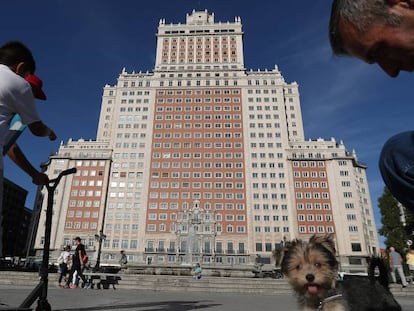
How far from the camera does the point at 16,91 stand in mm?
2221

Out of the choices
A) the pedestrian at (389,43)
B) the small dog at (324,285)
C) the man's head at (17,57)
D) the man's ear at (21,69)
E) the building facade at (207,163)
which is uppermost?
the building facade at (207,163)

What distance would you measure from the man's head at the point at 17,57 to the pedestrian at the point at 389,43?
256cm

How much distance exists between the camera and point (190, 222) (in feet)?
213

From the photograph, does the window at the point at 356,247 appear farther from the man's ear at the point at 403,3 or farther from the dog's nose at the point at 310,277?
the man's ear at the point at 403,3

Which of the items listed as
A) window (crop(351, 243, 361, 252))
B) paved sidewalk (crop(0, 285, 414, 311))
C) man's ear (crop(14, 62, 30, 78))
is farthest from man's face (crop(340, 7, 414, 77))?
window (crop(351, 243, 361, 252))

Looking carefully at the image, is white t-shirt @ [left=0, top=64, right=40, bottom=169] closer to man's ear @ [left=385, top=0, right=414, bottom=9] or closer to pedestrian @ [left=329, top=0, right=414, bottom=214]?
pedestrian @ [left=329, top=0, right=414, bottom=214]

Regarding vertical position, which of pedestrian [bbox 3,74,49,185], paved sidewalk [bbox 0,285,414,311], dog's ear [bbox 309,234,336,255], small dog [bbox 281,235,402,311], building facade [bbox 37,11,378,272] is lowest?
paved sidewalk [bbox 0,285,414,311]

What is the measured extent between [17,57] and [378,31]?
275 cm

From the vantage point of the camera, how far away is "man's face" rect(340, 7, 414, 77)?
964 millimetres

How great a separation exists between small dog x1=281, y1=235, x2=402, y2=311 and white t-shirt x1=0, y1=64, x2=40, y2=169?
3.15 m

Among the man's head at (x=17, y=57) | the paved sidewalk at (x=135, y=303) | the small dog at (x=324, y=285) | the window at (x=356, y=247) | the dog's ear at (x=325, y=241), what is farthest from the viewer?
the window at (x=356, y=247)

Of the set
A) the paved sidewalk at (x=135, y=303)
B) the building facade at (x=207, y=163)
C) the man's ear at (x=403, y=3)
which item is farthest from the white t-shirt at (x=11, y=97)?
the building facade at (x=207, y=163)

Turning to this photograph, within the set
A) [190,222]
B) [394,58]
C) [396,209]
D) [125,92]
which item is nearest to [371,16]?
[394,58]

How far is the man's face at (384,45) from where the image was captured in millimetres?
964
